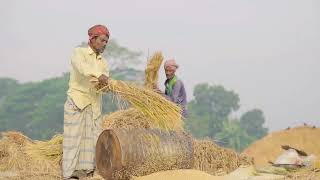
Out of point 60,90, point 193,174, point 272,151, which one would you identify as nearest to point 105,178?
point 193,174

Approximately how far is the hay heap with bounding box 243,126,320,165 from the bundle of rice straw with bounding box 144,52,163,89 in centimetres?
501

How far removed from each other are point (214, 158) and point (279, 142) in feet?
10.9

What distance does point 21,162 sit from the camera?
23.8 ft

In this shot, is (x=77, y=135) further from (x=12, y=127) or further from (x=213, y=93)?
(x=213, y=93)

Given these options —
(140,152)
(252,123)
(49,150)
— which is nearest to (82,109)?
(140,152)

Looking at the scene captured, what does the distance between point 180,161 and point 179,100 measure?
5.85 feet

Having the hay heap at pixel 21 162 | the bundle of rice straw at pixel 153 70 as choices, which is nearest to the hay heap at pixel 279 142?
the bundle of rice straw at pixel 153 70

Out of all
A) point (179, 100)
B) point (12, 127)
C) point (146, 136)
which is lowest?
point (146, 136)

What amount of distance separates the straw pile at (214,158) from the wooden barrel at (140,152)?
268 centimetres

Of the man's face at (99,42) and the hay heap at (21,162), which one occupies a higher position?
the man's face at (99,42)

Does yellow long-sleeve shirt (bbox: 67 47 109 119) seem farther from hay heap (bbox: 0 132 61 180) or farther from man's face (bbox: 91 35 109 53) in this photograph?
hay heap (bbox: 0 132 61 180)

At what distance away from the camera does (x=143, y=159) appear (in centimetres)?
594

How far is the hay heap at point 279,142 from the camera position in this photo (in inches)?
469

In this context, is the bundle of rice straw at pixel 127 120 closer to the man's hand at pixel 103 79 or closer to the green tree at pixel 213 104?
the man's hand at pixel 103 79
